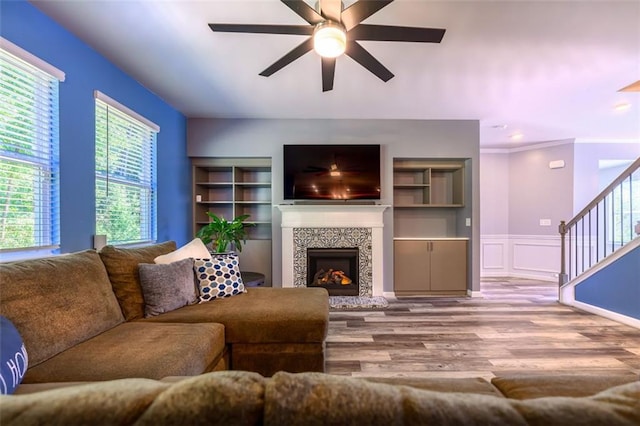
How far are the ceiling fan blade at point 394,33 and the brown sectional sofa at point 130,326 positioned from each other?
1858 millimetres

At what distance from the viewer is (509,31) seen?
2174 mm

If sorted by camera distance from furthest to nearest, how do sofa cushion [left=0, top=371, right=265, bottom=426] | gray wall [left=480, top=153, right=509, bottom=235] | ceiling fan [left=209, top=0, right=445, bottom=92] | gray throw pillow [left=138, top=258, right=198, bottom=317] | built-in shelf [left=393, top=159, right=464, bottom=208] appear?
gray wall [left=480, top=153, right=509, bottom=235], built-in shelf [left=393, top=159, right=464, bottom=208], gray throw pillow [left=138, top=258, right=198, bottom=317], ceiling fan [left=209, top=0, right=445, bottom=92], sofa cushion [left=0, top=371, right=265, bottom=426]

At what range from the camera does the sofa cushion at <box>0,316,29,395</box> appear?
38.9 inches

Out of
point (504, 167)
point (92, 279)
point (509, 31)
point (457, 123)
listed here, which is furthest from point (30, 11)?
point (504, 167)

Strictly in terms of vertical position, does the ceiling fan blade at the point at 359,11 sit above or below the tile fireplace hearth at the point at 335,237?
above

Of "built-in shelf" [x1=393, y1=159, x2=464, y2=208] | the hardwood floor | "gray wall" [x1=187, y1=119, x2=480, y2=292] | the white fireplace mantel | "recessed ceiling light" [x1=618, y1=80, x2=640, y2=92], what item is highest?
"recessed ceiling light" [x1=618, y1=80, x2=640, y2=92]

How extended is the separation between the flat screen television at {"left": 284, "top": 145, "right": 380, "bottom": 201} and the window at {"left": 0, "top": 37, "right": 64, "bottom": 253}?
8.14 feet

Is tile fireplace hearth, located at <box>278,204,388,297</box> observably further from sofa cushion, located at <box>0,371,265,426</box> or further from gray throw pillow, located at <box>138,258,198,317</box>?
sofa cushion, located at <box>0,371,265,426</box>

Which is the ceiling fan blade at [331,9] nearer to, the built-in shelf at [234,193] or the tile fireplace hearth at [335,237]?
the tile fireplace hearth at [335,237]

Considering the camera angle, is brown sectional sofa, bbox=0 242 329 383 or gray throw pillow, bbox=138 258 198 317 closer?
brown sectional sofa, bbox=0 242 329 383

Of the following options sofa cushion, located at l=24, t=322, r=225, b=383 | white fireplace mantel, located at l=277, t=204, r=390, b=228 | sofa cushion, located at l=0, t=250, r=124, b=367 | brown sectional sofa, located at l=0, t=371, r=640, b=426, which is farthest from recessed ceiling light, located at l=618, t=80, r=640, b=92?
sofa cushion, located at l=0, t=250, r=124, b=367

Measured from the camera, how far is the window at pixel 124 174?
8.55ft

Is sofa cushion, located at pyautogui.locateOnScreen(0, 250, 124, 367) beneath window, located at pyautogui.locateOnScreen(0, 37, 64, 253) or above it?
beneath

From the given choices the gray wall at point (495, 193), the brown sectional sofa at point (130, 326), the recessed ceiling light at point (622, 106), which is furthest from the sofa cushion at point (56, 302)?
the gray wall at point (495, 193)
